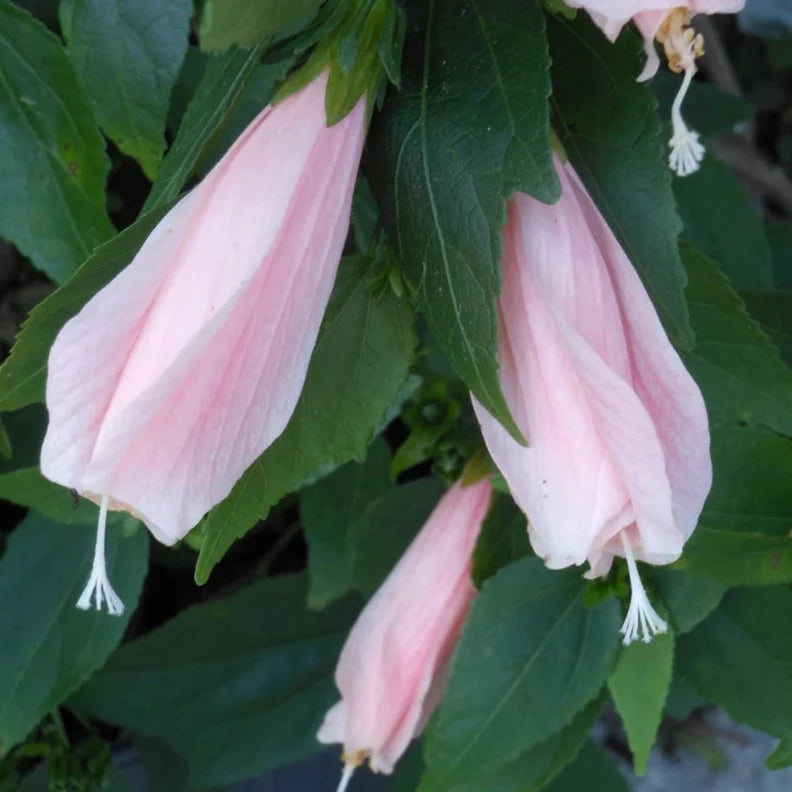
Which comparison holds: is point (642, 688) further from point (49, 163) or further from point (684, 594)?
point (49, 163)

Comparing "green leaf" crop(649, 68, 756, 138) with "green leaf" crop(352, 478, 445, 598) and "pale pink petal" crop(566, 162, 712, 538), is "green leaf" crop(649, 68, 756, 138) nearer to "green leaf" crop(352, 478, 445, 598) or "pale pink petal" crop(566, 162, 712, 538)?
"green leaf" crop(352, 478, 445, 598)

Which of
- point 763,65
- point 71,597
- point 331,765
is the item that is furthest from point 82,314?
point 763,65

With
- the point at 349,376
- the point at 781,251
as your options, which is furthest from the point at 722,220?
the point at 349,376

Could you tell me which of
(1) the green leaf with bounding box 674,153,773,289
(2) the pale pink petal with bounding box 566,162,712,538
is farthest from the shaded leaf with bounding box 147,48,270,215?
(1) the green leaf with bounding box 674,153,773,289

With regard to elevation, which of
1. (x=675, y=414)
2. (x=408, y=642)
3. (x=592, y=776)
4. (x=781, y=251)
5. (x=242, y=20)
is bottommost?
(x=592, y=776)

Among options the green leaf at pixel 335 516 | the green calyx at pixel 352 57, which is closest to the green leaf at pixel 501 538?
the green leaf at pixel 335 516

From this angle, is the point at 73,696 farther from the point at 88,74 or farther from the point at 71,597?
the point at 88,74
